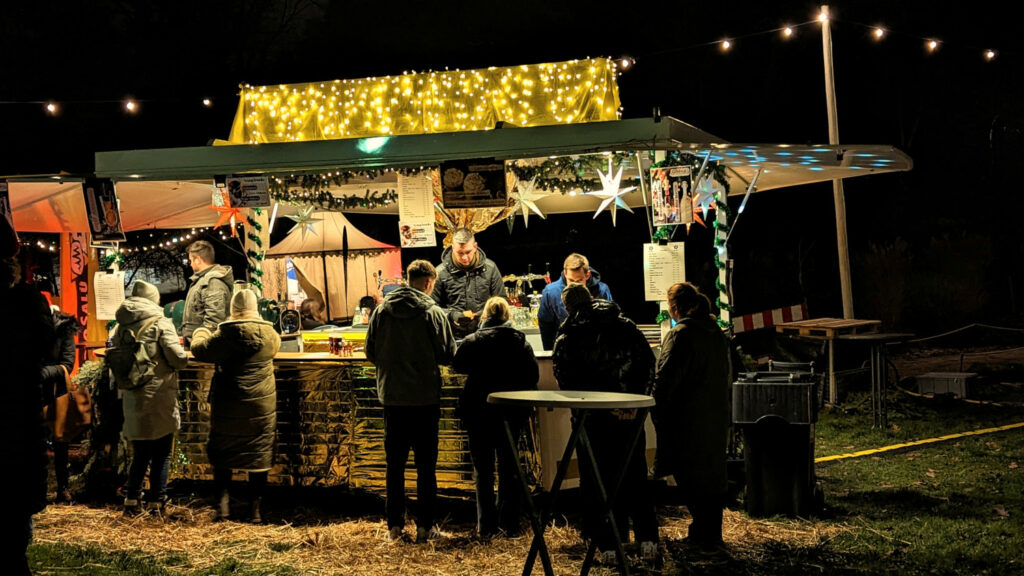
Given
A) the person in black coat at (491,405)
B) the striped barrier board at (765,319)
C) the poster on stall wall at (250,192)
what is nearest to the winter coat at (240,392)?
the poster on stall wall at (250,192)

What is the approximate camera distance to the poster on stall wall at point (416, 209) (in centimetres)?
745

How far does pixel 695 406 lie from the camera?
532 cm

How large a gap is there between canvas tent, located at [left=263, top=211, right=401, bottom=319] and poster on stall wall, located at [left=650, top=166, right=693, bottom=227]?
945cm

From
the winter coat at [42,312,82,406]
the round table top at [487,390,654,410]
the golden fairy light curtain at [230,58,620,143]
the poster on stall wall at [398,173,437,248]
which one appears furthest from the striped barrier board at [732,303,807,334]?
the winter coat at [42,312,82,406]

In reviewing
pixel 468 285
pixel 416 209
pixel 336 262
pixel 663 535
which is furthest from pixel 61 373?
pixel 336 262

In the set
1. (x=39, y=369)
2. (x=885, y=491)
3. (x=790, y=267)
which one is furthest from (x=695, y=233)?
(x=39, y=369)

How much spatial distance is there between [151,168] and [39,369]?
4311 millimetres

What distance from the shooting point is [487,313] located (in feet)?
18.6

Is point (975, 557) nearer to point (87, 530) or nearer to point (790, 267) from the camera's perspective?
point (87, 530)

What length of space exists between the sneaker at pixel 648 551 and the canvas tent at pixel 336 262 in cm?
1089

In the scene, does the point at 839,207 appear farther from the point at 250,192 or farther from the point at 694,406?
the point at 250,192

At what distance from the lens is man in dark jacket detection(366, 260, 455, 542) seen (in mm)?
5789

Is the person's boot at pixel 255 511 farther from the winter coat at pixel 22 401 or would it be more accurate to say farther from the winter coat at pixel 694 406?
the winter coat at pixel 22 401

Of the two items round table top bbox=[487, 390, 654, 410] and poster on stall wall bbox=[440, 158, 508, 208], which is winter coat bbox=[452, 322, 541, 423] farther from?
poster on stall wall bbox=[440, 158, 508, 208]
